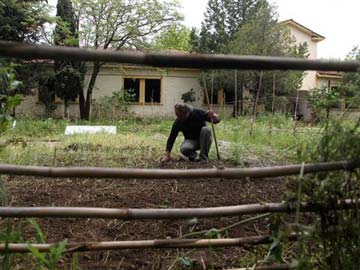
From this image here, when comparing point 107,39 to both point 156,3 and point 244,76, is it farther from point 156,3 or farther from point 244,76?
point 244,76

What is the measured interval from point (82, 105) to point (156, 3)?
528 cm

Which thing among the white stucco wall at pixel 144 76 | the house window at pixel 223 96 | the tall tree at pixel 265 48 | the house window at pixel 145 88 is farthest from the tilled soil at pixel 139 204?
the house window at pixel 145 88

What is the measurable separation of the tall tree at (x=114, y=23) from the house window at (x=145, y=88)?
213cm

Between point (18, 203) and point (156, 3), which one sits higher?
point (156, 3)

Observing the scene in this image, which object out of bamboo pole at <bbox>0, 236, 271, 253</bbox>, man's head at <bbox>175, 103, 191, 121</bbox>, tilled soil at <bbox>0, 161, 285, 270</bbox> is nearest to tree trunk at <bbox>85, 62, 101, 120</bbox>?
man's head at <bbox>175, 103, 191, 121</bbox>

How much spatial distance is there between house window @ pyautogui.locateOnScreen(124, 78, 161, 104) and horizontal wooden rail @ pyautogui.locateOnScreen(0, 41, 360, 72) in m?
18.8

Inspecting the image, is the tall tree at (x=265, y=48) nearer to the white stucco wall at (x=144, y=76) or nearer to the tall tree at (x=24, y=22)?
the white stucco wall at (x=144, y=76)

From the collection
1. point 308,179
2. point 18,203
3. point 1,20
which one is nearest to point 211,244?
point 308,179

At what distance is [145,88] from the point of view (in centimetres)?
2048

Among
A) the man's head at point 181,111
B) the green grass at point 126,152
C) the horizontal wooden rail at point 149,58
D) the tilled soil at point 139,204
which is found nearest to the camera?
the horizontal wooden rail at point 149,58

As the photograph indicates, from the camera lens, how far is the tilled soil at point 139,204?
2439mm

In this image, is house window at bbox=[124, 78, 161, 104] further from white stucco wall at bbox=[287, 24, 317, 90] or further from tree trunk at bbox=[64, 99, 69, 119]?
white stucco wall at bbox=[287, 24, 317, 90]

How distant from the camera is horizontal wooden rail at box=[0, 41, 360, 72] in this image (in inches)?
47.4

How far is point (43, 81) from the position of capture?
16.9 m
